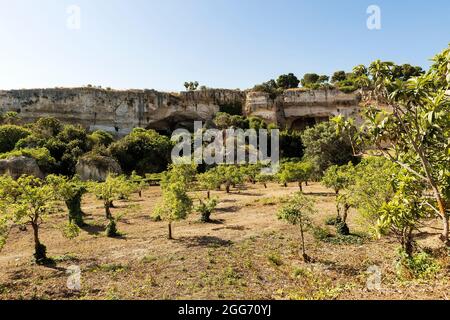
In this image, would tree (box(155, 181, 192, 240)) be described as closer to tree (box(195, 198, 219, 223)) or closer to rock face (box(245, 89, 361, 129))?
tree (box(195, 198, 219, 223))

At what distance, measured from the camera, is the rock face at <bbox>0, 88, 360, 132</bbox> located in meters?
68.5

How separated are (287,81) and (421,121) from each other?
8347cm

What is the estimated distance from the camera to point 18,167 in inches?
1745

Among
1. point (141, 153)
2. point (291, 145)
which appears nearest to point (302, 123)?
point (291, 145)

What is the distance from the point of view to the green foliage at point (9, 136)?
55594 mm

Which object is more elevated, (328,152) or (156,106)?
(156,106)

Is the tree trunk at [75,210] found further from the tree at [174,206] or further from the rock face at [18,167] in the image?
the rock face at [18,167]

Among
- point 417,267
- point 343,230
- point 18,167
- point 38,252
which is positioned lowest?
point 343,230

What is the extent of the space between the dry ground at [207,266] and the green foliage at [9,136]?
39.3 m

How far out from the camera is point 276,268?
50.0 ft

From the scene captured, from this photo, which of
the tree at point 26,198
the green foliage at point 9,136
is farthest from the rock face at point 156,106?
the tree at point 26,198

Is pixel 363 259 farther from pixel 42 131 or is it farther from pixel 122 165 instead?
pixel 42 131

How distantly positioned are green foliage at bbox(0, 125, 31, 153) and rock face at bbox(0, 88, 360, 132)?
1280cm

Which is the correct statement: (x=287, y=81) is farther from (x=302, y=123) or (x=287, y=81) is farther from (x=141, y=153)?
(x=141, y=153)
